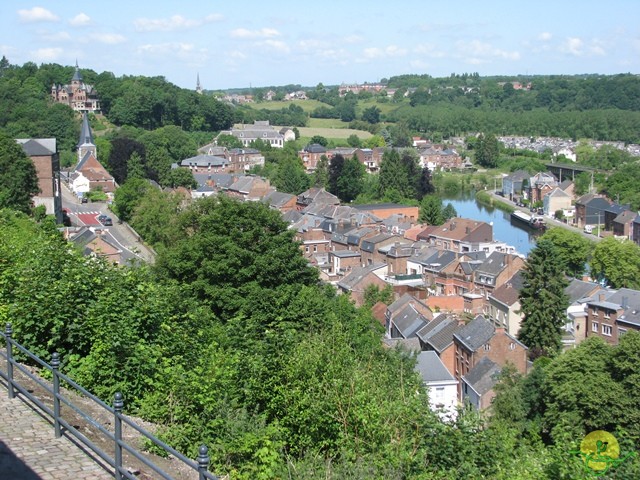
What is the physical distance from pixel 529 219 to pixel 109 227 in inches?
1017

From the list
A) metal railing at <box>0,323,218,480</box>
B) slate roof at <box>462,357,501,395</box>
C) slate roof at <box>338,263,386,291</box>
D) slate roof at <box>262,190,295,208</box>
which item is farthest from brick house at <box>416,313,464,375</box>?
slate roof at <box>262,190,295,208</box>

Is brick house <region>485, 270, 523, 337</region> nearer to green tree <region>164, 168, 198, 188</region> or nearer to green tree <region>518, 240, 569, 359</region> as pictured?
green tree <region>518, 240, 569, 359</region>

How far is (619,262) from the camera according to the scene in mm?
29953

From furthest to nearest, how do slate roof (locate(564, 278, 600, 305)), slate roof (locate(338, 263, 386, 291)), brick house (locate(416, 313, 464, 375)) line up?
1. slate roof (locate(338, 263, 386, 291))
2. slate roof (locate(564, 278, 600, 305))
3. brick house (locate(416, 313, 464, 375))

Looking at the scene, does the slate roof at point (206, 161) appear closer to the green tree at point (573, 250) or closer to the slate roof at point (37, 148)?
the slate roof at point (37, 148)

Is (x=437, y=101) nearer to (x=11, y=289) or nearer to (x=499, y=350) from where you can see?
(x=499, y=350)

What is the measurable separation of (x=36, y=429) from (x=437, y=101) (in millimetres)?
123130

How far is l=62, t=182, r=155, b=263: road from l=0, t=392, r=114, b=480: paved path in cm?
1855

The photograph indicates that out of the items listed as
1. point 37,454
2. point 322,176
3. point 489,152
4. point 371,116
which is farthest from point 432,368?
point 371,116

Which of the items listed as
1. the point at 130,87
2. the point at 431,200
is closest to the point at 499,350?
the point at 431,200

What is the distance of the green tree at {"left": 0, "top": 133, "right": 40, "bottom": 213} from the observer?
23.1 metres

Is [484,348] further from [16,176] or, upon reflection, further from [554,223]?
[554,223]

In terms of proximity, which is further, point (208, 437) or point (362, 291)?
point (362, 291)

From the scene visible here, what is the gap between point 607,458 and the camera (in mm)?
5891
